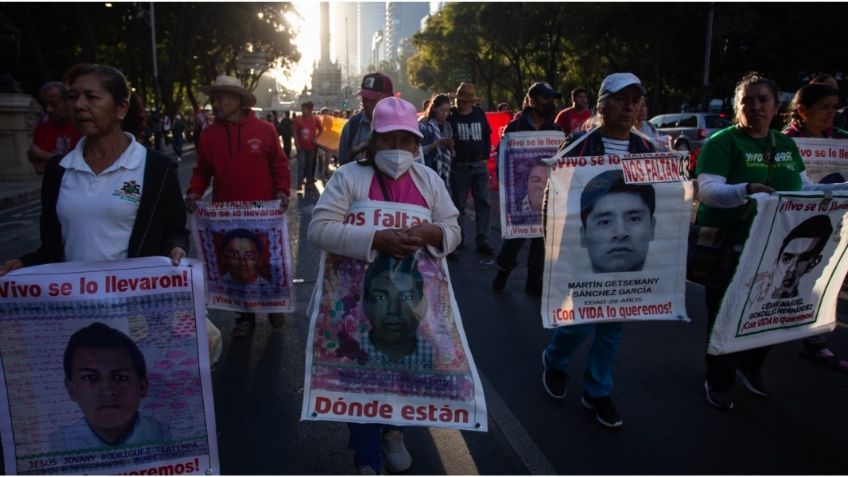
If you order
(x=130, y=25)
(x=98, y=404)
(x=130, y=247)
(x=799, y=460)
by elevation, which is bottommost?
(x=799, y=460)

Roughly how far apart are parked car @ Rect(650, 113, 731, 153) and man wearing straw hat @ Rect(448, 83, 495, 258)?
1657 centimetres

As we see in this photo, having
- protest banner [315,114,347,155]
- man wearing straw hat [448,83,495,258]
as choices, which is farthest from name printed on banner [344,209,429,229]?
protest banner [315,114,347,155]

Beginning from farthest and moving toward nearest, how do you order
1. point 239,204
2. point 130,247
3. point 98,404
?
point 239,204 → point 130,247 → point 98,404

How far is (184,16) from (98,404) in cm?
3671

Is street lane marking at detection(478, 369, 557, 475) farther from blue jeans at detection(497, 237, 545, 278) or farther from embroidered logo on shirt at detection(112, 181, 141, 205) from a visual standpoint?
blue jeans at detection(497, 237, 545, 278)

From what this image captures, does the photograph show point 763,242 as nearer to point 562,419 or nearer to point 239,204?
point 562,419

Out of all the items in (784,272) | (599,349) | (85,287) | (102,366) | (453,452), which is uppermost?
(85,287)

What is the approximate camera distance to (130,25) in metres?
36.2

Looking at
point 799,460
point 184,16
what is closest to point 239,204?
point 799,460

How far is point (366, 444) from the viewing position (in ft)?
9.95

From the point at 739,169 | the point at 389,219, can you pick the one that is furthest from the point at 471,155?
the point at 389,219

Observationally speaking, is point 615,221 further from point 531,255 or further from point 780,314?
point 531,255

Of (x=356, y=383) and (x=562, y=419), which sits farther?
(x=562, y=419)

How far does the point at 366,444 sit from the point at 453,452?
629 mm
